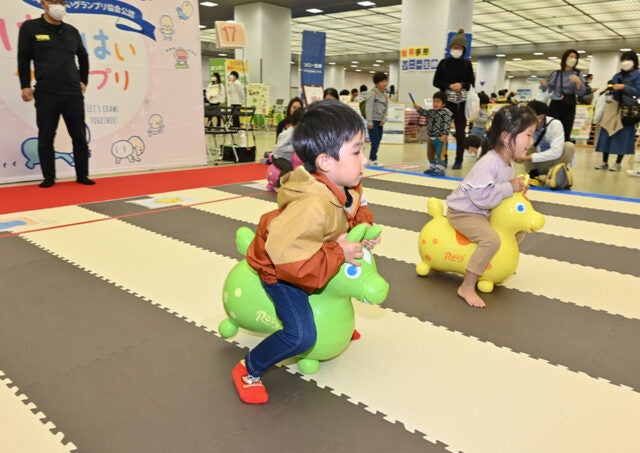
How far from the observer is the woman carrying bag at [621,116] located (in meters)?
7.06

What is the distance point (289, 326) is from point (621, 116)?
7.77 metres

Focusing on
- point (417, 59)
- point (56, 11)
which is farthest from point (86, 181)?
point (417, 59)

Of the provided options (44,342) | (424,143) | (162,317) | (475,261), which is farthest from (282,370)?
(424,143)

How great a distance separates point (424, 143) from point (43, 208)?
34.5ft

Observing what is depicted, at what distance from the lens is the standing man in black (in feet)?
16.8

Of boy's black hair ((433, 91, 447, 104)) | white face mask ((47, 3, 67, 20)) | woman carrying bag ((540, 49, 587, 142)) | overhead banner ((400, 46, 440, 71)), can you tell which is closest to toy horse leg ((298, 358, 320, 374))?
white face mask ((47, 3, 67, 20))

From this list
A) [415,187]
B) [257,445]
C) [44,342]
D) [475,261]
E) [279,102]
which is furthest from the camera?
[279,102]

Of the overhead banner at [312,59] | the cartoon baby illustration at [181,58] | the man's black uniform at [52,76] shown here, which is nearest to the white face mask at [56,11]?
the man's black uniform at [52,76]

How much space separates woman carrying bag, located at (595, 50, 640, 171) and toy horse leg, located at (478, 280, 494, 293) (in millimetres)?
5908

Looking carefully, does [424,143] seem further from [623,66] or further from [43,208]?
[43,208]

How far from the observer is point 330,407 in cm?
179

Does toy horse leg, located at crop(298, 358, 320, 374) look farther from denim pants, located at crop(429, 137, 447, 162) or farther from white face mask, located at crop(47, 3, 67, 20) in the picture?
denim pants, located at crop(429, 137, 447, 162)

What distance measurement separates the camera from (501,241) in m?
2.88

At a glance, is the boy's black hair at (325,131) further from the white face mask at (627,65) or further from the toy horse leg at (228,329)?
the white face mask at (627,65)
